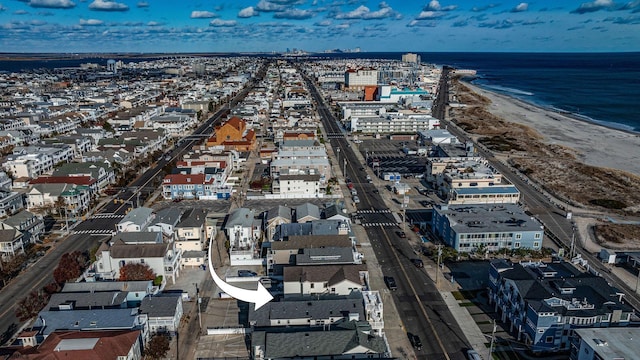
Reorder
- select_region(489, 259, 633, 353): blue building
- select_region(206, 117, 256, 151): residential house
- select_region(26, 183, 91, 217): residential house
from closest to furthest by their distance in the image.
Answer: select_region(489, 259, 633, 353): blue building
select_region(26, 183, 91, 217): residential house
select_region(206, 117, 256, 151): residential house

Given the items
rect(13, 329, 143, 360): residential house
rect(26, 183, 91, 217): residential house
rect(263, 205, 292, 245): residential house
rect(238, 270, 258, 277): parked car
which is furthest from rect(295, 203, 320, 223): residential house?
rect(26, 183, 91, 217): residential house

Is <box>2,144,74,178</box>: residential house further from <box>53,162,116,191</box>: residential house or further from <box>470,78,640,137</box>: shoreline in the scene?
<box>470,78,640,137</box>: shoreline

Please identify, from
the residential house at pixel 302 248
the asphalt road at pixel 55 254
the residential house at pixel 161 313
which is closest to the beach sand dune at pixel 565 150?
the residential house at pixel 302 248

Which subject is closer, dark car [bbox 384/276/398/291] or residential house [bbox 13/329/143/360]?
residential house [bbox 13/329/143/360]

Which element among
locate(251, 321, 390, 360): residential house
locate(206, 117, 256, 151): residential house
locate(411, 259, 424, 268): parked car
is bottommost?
locate(411, 259, 424, 268): parked car

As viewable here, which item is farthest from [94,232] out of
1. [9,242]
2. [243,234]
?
[243,234]

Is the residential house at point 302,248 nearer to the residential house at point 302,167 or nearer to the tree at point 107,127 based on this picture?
the residential house at point 302,167
